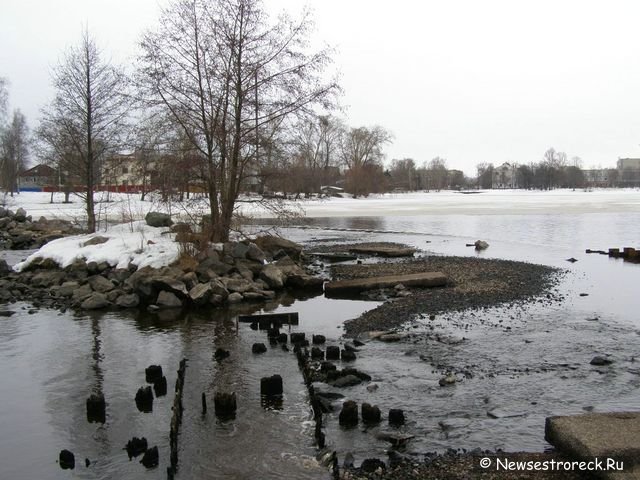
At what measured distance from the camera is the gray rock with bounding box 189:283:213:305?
1567 cm

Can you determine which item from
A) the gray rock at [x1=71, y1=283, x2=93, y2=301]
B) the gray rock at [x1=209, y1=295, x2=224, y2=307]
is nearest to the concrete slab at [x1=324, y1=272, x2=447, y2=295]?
the gray rock at [x1=209, y1=295, x2=224, y2=307]

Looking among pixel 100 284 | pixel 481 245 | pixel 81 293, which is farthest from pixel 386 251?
pixel 81 293

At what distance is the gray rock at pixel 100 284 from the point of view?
1680cm

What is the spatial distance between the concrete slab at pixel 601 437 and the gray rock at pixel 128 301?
11.7 meters

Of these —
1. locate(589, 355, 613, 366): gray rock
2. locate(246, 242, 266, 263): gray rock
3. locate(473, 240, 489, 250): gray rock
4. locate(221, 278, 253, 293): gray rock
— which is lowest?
locate(589, 355, 613, 366): gray rock

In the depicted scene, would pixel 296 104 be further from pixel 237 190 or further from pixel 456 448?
pixel 456 448

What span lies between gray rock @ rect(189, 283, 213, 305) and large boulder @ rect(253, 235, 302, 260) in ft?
25.7

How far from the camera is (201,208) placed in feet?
74.0

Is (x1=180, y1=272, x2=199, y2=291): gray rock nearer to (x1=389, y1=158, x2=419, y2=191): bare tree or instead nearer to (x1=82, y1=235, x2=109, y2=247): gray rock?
(x1=82, y1=235, x2=109, y2=247): gray rock

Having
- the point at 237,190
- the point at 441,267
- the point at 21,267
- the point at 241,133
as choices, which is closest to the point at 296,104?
the point at 241,133

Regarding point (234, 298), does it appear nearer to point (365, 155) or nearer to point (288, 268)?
point (288, 268)

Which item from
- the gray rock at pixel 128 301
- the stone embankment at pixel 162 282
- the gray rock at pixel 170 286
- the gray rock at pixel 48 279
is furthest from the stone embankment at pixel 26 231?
the gray rock at pixel 170 286

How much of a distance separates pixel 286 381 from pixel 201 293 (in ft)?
23.2

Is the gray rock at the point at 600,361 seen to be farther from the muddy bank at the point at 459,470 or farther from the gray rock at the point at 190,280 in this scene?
the gray rock at the point at 190,280
